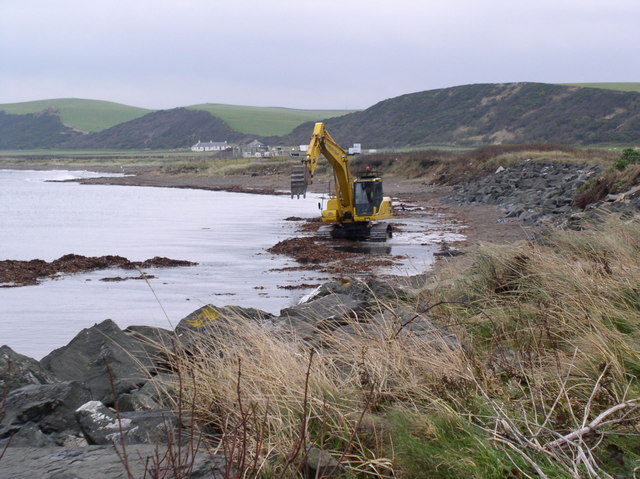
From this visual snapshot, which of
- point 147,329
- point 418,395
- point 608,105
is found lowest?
point 147,329

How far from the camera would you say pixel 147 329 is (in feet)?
30.5

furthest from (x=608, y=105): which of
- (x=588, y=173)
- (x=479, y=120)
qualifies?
(x=588, y=173)

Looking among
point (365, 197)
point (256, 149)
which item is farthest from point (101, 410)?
point (256, 149)

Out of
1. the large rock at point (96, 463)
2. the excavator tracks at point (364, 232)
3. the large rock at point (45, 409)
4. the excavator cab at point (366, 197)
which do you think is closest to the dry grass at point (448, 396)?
the large rock at point (96, 463)

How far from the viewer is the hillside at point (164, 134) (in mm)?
179250

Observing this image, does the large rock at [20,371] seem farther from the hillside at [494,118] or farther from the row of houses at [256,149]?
the row of houses at [256,149]

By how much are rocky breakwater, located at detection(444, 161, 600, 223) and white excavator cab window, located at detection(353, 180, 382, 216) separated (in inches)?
245

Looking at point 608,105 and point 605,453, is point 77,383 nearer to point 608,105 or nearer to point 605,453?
point 605,453

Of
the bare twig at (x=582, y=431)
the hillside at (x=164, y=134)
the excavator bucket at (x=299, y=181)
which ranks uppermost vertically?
the hillside at (x=164, y=134)

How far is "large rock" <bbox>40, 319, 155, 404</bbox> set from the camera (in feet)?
22.4

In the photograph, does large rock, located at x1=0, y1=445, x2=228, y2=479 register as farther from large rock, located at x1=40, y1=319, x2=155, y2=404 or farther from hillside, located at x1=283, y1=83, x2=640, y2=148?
hillside, located at x1=283, y1=83, x2=640, y2=148

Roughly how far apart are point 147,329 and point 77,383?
3.82 metres

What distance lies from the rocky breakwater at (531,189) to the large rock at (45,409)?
23.4m

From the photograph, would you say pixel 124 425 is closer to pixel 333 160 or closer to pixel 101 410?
pixel 101 410
